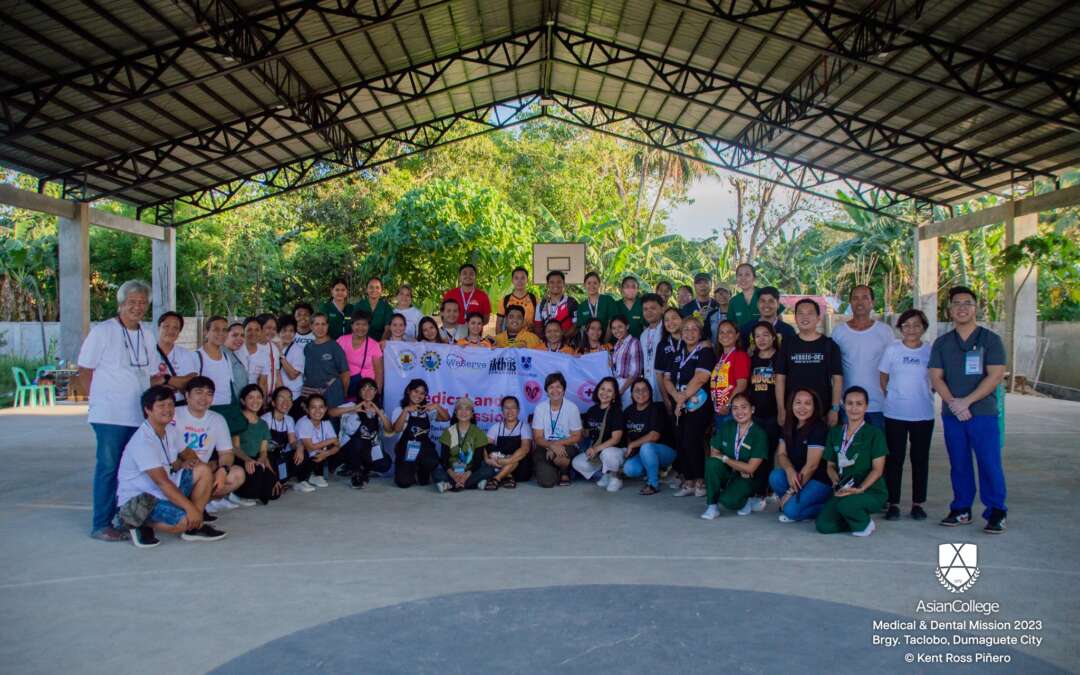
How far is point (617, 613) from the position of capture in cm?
381

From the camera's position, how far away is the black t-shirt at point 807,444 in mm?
5688

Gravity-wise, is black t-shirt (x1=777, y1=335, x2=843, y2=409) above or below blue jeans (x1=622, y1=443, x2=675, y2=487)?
above

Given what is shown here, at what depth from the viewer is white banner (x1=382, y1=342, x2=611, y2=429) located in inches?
309

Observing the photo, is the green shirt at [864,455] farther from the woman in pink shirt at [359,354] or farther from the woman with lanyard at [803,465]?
the woman in pink shirt at [359,354]

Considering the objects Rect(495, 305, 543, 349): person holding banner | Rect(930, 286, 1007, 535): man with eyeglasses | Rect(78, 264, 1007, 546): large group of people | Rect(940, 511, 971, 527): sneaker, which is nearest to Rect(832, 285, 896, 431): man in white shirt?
Rect(78, 264, 1007, 546): large group of people

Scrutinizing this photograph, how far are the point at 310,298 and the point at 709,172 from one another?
19477 millimetres

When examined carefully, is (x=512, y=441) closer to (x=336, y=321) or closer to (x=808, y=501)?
(x=336, y=321)

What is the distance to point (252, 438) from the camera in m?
6.45

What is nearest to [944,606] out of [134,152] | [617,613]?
[617,613]

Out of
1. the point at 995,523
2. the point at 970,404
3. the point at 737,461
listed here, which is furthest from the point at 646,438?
the point at 995,523

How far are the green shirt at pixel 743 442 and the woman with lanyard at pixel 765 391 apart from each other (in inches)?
5.8

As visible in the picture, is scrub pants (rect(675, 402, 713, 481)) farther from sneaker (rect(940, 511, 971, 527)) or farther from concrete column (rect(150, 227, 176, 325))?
concrete column (rect(150, 227, 176, 325))

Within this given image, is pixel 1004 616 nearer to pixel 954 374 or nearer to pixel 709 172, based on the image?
pixel 954 374

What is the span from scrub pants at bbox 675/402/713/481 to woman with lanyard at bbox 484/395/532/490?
4.78 ft
